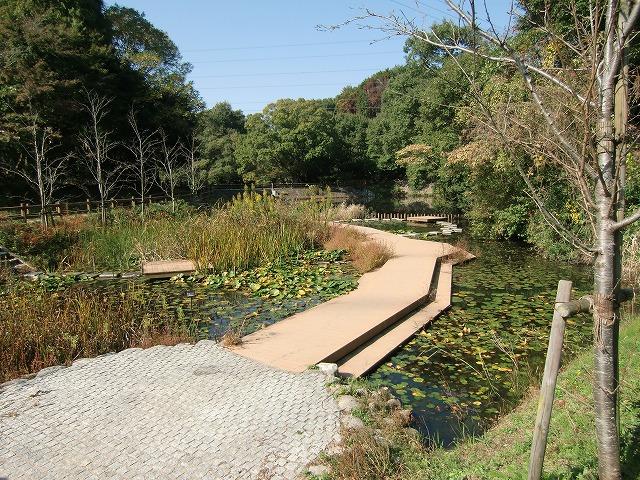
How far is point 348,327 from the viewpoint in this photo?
5855 millimetres

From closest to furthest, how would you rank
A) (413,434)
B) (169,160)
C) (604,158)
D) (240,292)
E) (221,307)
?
(604,158)
(413,434)
(221,307)
(240,292)
(169,160)

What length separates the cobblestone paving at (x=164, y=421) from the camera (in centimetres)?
306

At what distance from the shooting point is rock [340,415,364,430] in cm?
339

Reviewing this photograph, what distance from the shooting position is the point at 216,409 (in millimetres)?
3781

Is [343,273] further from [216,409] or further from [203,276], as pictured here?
[216,409]

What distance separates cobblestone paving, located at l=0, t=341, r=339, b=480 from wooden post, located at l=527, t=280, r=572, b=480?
1.38 metres

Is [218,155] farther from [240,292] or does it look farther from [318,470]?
[318,470]

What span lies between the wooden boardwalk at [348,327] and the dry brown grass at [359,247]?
34.5 inches

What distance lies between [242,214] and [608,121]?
10451 mm

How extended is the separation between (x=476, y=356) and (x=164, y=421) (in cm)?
335

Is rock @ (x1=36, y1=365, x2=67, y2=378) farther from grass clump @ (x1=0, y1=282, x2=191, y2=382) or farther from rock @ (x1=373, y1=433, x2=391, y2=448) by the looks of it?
rock @ (x1=373, y1=433, x2=391, y2=448)

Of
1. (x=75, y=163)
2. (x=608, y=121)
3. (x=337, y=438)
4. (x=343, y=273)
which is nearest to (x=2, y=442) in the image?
(x=337, y=438)

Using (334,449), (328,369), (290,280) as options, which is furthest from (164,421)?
(290,280)

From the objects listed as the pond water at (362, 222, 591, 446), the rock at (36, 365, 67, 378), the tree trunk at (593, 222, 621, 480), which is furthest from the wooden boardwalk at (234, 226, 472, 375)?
the tree trunk at (593, 222, 621, 480)
